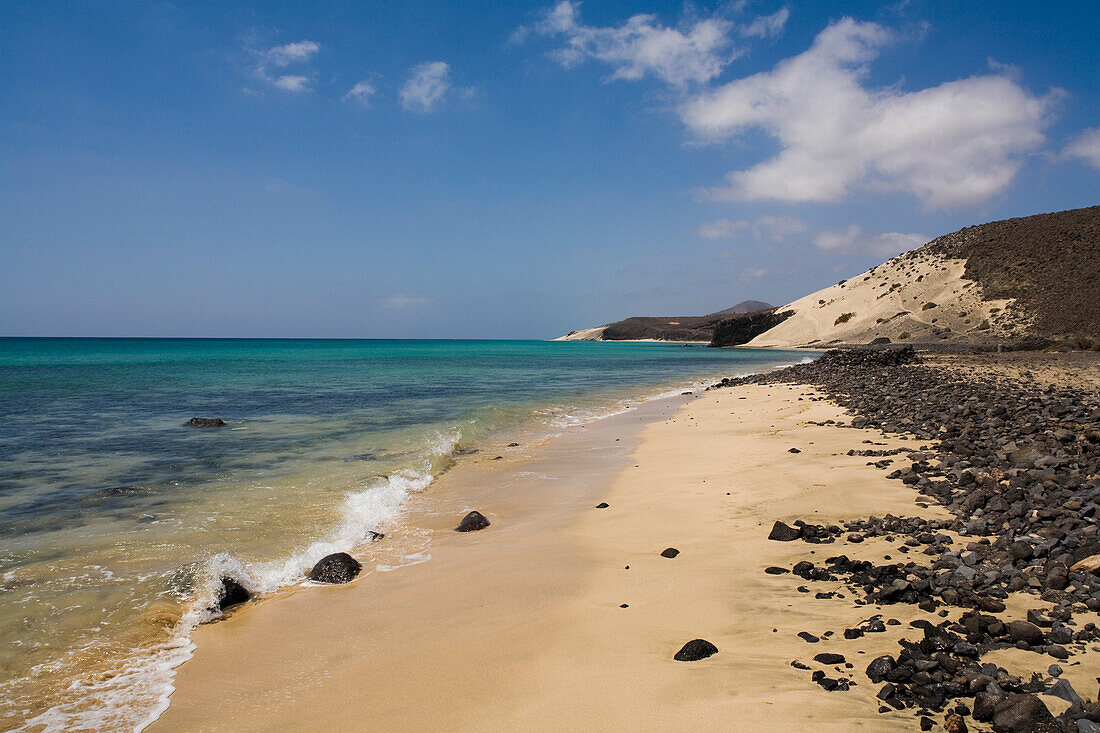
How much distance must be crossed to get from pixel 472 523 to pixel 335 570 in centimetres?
215

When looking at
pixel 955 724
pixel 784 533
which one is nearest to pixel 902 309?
pixel 784 533

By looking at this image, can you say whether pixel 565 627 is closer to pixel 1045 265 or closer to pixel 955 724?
pixel 955 724

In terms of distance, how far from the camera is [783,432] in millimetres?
13117

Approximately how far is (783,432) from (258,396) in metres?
24.1

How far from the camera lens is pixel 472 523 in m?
7.80

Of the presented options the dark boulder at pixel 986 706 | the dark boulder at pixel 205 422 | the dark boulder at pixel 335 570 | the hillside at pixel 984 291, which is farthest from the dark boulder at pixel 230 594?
the hillside at pixel 984 291

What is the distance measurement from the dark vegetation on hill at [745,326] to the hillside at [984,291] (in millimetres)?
15709

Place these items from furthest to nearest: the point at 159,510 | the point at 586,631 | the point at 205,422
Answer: the point at 205,422 < the point at 159,510 < the point at 586,631

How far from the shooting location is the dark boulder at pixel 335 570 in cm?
605

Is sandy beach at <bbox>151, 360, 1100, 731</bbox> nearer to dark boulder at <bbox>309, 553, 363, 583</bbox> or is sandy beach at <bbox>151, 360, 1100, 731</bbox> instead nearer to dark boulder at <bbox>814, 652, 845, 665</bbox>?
dark boulder at <bbox>814, 652, 845, 665</bbox>

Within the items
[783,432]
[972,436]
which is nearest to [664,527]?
[972,436]

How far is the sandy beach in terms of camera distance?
133 inches

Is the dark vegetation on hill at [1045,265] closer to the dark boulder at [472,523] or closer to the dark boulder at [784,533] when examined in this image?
the dark boulder at [784,533]

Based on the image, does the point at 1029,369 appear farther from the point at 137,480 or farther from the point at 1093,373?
the point at 137,480
